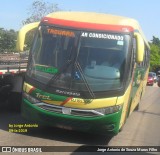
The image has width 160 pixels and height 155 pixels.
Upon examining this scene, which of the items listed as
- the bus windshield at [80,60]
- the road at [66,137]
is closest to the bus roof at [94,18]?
the bus windshield at [80,60]

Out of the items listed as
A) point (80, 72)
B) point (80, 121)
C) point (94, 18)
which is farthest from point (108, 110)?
point (94, 18)

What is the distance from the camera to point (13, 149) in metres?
7.87

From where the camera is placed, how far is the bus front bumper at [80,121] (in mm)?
8836

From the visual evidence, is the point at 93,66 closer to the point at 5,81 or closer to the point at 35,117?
the point at 35,117

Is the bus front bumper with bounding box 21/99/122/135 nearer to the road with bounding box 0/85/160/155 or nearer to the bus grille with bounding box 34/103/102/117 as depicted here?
the bus grille with bounding box 34/103/102/117

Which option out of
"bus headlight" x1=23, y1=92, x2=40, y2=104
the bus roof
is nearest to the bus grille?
"bus headlight" x1=23, y1=92, x2=40, y2=104

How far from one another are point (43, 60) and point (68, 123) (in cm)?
163

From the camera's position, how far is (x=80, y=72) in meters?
8.99

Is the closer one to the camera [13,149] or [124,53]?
[13,149]

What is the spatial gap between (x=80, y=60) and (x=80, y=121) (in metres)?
1.37

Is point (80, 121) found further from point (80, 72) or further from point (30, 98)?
point (30, 98)

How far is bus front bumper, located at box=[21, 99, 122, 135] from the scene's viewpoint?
8.84m

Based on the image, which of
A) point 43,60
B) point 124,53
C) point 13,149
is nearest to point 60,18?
point 43,60

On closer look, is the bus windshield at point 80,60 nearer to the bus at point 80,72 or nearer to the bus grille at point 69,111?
the bus at point 80,72
